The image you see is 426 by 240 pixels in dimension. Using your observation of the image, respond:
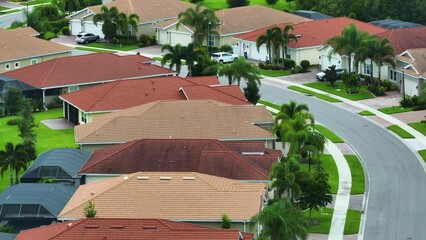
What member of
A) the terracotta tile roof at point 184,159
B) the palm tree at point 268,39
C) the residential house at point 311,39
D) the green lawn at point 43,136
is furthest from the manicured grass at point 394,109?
the green lawn at point 43,136

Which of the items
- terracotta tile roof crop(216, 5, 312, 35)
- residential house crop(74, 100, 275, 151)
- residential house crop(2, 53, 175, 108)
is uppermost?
terracotta tile roof crop(216, 5, 312, 35)

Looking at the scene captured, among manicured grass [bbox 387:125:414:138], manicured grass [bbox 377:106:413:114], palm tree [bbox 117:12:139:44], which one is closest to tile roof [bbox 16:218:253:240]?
manicured grass [bbox 387:125:414:138]

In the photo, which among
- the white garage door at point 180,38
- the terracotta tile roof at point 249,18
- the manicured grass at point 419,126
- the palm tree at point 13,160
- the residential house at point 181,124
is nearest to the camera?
the palm tree at point 13,160

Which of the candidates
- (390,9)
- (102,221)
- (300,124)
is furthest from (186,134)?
(390,9)

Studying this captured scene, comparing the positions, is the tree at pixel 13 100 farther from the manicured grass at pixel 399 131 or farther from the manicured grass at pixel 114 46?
the manicured grass at pixel 114 46

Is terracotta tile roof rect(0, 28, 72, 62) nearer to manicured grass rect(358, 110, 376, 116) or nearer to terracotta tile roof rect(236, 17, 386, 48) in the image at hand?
terracotta tile roof rect(236, 17, 386, 48)

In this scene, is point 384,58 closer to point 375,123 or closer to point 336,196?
point 375,123
